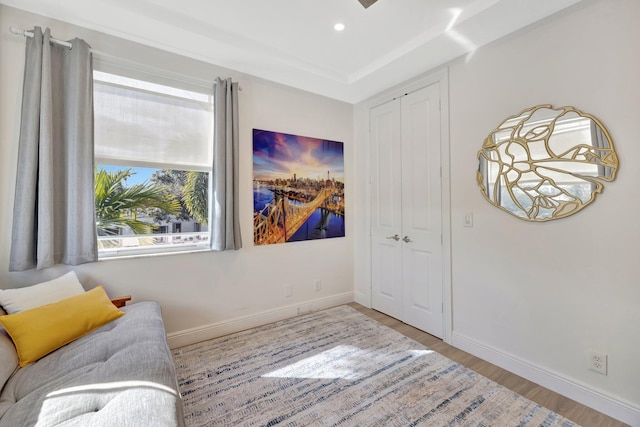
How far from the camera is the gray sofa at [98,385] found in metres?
1.01

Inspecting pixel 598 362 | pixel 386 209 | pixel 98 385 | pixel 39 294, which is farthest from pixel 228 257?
pixel 598 362

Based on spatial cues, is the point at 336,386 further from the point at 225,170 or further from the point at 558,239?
the point at 225,170

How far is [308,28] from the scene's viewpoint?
2.29 meters

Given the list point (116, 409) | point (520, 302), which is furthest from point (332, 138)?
point (116, 409)

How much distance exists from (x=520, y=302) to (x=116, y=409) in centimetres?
249

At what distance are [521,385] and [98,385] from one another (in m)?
2.52

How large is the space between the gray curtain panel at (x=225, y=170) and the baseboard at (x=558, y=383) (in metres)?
2.28

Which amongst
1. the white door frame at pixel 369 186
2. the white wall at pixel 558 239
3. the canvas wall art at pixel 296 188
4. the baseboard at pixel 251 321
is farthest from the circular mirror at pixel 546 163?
the baseboard at pixel 251 321

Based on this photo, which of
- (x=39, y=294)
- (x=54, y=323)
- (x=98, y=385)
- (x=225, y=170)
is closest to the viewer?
(x=98, y=385)

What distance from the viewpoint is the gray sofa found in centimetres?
101

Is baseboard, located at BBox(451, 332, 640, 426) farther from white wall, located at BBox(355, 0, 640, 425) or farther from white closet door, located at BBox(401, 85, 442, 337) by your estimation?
white closet door, located at BBox(401, 85, 442, 337)

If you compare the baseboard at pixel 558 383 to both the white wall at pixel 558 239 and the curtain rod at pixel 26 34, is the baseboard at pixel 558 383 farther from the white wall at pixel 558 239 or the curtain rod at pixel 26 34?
the curtain rod at pixel 26 34

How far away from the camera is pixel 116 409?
103 cm

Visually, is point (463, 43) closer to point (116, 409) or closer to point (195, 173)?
point (195, 173)
